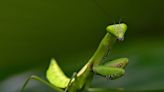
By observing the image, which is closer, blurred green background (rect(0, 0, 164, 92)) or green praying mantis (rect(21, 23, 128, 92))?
green praying mantis (rect(21, 23, 128, 92))

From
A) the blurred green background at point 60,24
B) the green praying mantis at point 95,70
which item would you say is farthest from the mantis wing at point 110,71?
the blurred green background at point 60,24

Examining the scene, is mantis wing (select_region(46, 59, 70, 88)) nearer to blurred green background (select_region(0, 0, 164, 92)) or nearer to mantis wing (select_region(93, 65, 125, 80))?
mantis wing (select_region(93, 65, 125, 80))

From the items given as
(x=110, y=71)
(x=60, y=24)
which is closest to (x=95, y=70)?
(x=110, y=71)

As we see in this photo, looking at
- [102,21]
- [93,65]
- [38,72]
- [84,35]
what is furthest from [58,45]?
[93,65]

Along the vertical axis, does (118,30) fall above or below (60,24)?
above

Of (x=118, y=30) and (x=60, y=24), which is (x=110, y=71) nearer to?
(x=118, y=30)

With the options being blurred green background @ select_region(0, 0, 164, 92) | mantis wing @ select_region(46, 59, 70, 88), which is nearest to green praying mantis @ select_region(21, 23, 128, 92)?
mantis wing @ select_region(46, 59, 70, 88)

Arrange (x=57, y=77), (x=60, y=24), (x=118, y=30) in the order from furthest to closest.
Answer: (x=60, y=24), (x=57, y=77), (x=118, y=30)

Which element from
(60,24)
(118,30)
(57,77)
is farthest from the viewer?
(60,24)
